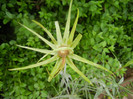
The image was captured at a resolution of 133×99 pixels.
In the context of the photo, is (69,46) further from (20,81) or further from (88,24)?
(88,24)

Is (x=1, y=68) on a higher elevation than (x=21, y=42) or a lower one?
lower

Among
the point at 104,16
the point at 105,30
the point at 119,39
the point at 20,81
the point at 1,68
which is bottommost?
the point at 20,81

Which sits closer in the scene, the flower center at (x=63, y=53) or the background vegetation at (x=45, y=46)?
the flower center at (x=63, y=53)

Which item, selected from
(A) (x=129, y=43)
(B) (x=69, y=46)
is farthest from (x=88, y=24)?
(B) (x=69, y=46)

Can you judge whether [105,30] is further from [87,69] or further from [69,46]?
[69,46]

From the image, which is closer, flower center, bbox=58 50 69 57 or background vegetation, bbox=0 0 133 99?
flower center, bbox=58 50 69 57

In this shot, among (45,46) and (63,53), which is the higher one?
(63,53)

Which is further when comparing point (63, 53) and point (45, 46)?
point (45, 46)

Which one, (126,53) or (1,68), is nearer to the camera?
(1,68)

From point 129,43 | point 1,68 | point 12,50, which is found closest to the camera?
point 1,68

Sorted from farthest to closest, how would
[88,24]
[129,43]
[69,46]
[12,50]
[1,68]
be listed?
[129,43]
[88,24]
[12,50]
[1,68]
[69,46]
